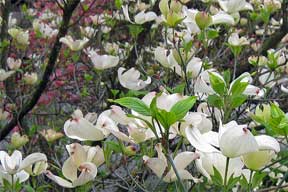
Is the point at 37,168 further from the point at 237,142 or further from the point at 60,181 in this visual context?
the point at 237,142

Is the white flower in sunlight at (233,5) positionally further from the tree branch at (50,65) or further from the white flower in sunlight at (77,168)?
the white flower in sunlight at (77,168)

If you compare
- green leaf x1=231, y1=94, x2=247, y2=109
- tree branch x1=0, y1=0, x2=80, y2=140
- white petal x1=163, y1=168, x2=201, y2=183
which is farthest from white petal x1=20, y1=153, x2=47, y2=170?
tree branch x1=0, y1=0, x2=80, y2=140

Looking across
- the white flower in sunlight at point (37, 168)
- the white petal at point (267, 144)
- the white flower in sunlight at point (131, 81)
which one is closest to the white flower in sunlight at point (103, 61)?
the white flower in sunlight at point (131, 81)

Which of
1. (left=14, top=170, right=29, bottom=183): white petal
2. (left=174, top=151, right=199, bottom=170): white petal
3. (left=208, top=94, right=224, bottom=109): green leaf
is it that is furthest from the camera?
(left=14, top=170, right=29, bottom=183): white petal

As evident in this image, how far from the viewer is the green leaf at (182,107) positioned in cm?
71

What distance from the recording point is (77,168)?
851 mm

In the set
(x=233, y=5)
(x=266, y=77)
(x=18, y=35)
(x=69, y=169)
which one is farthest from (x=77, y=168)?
(x=18, y=35)

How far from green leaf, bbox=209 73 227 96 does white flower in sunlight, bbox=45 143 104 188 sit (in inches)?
8.8

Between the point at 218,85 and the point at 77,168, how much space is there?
0.83 feet

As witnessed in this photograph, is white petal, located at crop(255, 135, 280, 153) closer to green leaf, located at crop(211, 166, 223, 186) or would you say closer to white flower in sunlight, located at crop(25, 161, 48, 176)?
green leaf, located at crop(211, 166, 223, 186)

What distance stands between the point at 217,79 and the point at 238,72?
1.38 metres

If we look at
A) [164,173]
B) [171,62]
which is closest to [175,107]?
[164,173]

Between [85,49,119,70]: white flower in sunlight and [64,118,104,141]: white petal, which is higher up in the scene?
[64,118,104,141]: white petal

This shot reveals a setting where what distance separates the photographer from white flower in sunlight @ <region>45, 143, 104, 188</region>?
823 mm
